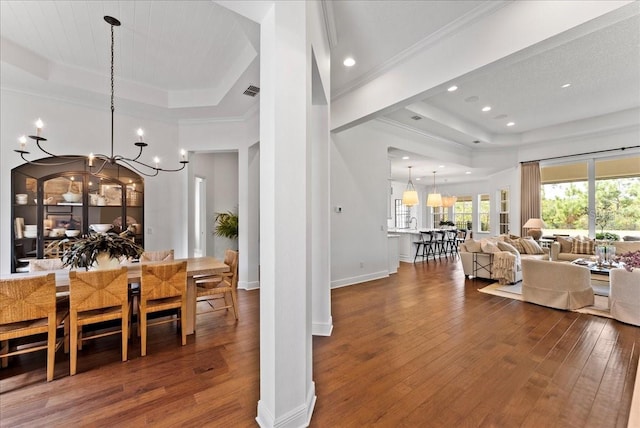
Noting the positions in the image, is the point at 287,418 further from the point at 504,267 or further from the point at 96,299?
the point at 504,267

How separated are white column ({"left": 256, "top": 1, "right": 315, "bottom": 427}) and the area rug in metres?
4.26

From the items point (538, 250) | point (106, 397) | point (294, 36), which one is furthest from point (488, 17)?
point (538, 250)

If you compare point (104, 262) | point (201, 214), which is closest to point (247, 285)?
point (104, 262)

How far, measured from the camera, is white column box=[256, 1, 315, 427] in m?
1.74

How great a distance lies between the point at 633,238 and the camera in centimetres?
609

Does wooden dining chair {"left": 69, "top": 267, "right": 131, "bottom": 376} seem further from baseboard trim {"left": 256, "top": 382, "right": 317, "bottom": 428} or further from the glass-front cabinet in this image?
the glass-front cabinet

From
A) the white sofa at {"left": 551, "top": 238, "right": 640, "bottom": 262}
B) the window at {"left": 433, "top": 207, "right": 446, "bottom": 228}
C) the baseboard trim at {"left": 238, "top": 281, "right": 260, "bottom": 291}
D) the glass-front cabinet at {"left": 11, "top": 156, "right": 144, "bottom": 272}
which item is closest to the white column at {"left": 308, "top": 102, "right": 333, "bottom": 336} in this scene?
the baseboard trim at {"left": 238, "top": 281, "right": 260, "bottom": 291}

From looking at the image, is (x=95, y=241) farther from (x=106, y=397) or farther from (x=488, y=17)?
(x=488, y=17)

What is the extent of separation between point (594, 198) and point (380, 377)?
7.93m

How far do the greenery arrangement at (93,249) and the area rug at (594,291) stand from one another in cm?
546

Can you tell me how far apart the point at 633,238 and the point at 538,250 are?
1881 millimetres

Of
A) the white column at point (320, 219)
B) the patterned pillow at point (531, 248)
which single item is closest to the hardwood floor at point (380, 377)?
the white column at point (320, 219)

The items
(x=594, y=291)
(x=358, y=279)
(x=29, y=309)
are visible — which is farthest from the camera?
(x=358, y=279)

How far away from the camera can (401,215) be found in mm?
12555
